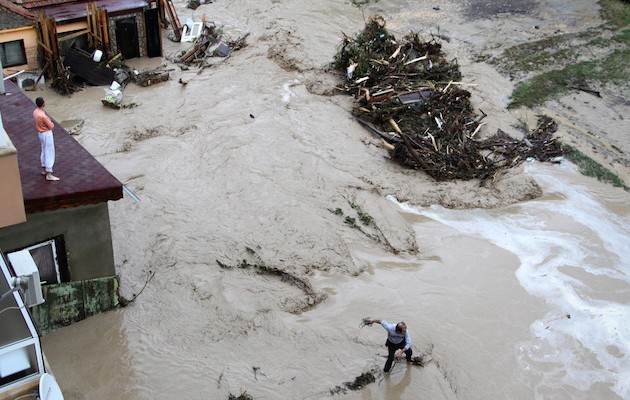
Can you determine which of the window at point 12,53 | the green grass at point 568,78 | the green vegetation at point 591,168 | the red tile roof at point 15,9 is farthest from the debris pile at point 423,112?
the window at point 12,53

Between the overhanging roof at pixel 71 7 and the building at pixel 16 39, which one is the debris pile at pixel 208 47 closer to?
the overhanging roof at pixel 71 7

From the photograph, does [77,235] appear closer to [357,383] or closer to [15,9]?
[357,383]

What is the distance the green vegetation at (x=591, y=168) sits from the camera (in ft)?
54.5

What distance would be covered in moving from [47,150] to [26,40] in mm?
10971

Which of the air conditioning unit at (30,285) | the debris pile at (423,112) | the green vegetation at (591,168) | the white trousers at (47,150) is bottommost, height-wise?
the green vegetation at (591,168)

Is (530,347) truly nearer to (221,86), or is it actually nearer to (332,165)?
(332,165)

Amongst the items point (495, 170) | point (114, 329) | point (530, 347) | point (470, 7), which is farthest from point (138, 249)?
point (470, 7)

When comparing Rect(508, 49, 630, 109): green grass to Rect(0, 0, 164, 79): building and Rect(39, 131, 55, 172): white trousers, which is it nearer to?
Rect(0, 0, 164, 79): building

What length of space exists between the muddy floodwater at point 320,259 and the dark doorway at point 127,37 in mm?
2435

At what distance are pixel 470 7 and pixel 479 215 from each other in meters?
14.5

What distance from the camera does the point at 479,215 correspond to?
15.1 m

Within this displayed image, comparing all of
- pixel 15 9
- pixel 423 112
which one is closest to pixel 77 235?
pixel 423 112

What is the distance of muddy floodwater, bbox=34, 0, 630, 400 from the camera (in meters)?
10.5

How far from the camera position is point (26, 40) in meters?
18.8
